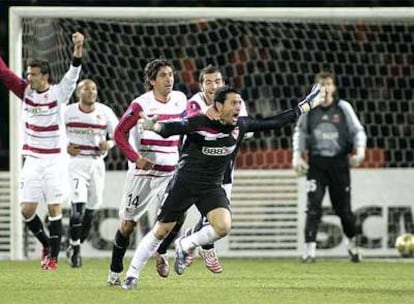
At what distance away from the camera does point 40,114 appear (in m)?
12.9

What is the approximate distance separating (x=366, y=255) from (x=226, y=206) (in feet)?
18.8

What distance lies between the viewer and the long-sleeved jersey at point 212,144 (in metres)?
10.0

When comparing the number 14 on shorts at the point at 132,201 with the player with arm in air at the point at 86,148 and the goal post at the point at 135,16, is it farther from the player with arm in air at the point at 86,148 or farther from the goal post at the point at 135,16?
the goal post at the point at 135,16

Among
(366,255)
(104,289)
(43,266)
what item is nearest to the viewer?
(104,289)

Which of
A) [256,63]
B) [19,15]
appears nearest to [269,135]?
[256,63]

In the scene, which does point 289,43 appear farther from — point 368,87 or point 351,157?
point 351,157

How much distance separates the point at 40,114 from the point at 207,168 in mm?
3212

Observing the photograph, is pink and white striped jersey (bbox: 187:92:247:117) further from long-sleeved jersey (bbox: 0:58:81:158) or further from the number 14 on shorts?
long-sleeved jersey (bbox: 0:58:81:158)

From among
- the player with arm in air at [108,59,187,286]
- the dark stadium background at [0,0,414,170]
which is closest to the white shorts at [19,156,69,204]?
the player with arm in air at [108,59,187,286]

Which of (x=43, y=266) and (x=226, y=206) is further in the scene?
(x=43, y=266)

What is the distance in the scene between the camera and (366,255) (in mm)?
15609

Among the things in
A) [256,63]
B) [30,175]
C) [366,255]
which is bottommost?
[366,255]

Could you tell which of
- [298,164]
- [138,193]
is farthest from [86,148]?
[138,193]
